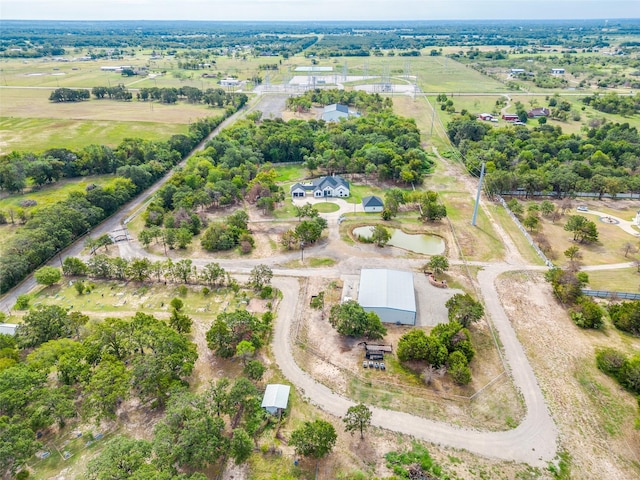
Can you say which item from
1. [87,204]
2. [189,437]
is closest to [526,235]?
[189,437]

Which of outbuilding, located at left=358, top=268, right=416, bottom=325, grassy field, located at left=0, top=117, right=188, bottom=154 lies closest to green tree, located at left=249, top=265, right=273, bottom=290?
outbuilding, located at left=358, top=268, right=416, bottom=325

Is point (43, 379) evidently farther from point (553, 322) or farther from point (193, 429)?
point (553, 322)

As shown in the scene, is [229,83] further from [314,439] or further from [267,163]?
[314,439]

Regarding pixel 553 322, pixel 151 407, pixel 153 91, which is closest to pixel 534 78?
pixel 153 91

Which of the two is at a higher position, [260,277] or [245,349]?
[245,349]

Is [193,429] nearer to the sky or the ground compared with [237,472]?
nearer to the sky

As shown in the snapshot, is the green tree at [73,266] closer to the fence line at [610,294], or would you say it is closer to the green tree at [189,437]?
the green tree at [189,437]

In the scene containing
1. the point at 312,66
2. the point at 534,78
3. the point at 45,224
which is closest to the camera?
the point at 45,224

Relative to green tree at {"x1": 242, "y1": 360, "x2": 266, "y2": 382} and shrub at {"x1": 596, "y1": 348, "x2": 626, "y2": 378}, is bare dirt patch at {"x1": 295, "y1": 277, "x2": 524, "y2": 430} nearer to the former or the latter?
green tree at {"x1": 242, "y1": 360, "x2": 266, "y2": 382}
